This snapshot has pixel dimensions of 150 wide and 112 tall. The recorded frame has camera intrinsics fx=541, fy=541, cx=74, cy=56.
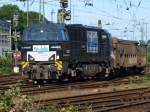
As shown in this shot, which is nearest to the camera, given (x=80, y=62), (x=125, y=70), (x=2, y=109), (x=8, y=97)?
(x=2, y=109)

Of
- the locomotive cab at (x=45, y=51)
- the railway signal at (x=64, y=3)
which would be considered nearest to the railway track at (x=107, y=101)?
the locomotive cab at (x=45, y=51)

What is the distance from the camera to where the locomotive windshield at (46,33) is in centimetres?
2584

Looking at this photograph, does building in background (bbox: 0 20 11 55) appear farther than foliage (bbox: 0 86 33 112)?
Yes

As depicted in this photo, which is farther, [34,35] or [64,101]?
[34,35]

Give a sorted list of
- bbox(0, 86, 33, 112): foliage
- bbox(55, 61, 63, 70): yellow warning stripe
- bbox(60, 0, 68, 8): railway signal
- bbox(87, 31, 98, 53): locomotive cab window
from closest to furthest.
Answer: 1. bbox(0, 86, 33, 112): foliage
2. bbox(55, 61, 63, 70): yellow warning stripe
3. bbox(87, 31, 98, 53): locomotive cab window
4. bbox(60, 0, 68, 8): railway signal

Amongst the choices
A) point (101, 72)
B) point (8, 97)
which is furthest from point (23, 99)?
point (101, 72)

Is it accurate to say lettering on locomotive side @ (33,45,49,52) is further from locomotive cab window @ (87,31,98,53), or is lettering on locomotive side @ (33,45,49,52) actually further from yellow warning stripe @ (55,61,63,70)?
locomotive cab window @ (87,31,98,53)

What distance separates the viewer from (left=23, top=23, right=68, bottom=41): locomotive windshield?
25844 mm

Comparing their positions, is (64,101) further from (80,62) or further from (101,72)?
(101,72)

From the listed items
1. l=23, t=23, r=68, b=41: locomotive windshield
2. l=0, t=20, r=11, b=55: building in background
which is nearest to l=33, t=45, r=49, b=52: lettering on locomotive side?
l=23, t=23, r=68, b=41: locomotive windshield

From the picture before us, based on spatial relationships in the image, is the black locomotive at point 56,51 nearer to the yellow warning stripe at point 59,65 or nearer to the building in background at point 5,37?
the yellow warning stripe at point 59,65

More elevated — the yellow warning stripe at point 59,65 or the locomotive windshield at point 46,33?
the locomotive windshield at point 46,33

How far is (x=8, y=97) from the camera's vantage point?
37.5ft

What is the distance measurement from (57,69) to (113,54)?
368 inches
